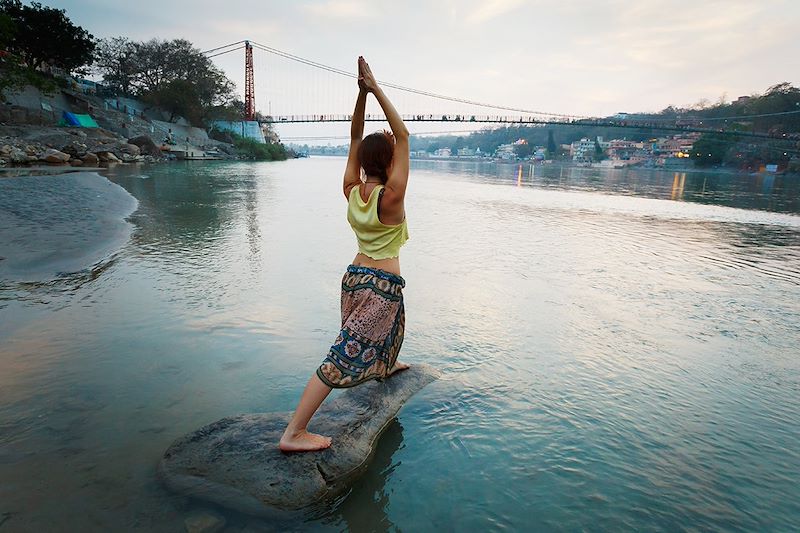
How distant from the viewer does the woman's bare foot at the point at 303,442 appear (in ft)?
8.10

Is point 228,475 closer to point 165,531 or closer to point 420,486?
point 165,531

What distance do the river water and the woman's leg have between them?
13.5 inches

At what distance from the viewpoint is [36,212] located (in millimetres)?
8586

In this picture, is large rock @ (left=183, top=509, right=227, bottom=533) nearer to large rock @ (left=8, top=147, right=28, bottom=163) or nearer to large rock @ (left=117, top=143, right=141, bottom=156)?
large rock @ (left=8, top=147, right=28, bottom=163)

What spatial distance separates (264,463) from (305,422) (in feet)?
0.94

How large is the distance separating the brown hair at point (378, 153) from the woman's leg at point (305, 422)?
3.71 feet

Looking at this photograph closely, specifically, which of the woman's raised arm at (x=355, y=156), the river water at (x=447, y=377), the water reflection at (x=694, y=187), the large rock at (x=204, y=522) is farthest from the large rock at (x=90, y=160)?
the large rock at (x=204, y=522)

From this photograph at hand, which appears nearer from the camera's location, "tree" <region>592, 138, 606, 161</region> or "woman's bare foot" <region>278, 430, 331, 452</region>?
"woman's bare foot" <region>278, 430, 331, 452</region>

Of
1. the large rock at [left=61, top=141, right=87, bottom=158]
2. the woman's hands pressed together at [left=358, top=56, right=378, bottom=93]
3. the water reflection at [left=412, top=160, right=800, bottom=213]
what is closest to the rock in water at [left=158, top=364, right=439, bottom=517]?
the woman's hands pressed together at [left=358, top=56, right=378, bottom=93]

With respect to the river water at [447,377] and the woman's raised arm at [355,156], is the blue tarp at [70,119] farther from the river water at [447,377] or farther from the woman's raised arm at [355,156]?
the woman's raised arm at [355,156]

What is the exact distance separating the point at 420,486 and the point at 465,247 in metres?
6.81

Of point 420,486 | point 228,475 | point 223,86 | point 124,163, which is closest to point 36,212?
point 228,475

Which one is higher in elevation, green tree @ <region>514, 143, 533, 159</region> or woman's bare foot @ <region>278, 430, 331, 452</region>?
green tree @ <region>514, 143, 533, 159</region>

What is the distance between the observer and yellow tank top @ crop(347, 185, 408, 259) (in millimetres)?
2463
